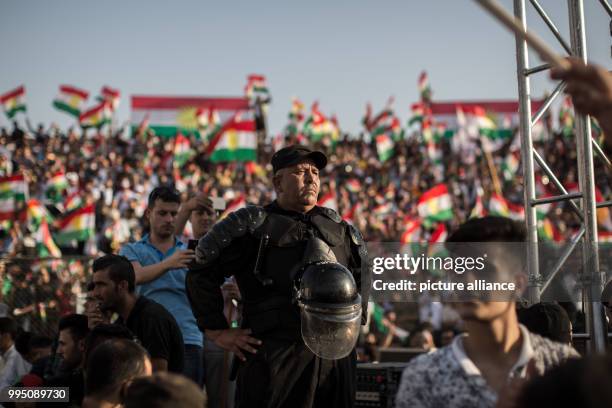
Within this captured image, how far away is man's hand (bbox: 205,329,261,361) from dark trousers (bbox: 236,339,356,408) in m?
0.05

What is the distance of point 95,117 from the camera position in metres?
25.4

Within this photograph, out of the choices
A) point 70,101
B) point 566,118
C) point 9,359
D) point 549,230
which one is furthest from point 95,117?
point 9,359

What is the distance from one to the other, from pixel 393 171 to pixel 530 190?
61.3ft

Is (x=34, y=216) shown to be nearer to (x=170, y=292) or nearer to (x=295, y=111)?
(x=170, y=292)

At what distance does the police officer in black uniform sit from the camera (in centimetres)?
432

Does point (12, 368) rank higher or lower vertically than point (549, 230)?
lower

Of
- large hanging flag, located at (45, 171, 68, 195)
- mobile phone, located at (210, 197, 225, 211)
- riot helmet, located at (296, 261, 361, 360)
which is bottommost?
riot helmet, located at (296, 261, 361, 360)

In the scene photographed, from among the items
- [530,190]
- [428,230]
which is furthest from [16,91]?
[530,190]

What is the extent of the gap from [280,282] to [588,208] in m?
2.40

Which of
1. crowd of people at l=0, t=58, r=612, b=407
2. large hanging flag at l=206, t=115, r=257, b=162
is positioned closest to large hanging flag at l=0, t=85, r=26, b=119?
crowd of people at l=0, t=58, r=612, b=407

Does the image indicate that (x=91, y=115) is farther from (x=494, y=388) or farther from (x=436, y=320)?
(x=494, y=388)

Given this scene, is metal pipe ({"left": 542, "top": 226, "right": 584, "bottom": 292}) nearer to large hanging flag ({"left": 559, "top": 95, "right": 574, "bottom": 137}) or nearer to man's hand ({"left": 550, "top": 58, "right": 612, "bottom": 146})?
man's hand ({"left": 550, "top": 58, "right": 612, "bottom": 146})

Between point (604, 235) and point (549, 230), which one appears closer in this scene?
point (604, 235)

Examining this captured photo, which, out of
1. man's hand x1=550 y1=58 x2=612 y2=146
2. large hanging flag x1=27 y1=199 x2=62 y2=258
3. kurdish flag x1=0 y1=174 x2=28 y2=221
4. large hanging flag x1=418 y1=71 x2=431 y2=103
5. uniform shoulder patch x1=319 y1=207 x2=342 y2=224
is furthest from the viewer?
large hanging flag x1=418 y1=71 x2=431 y2=103
